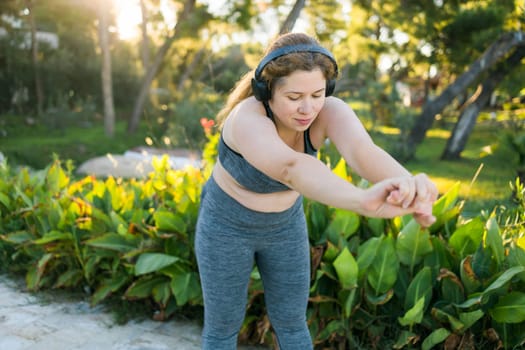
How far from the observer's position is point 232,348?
214cm

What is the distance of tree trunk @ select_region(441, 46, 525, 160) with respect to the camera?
11242mm

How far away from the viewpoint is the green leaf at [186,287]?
3.01 meters

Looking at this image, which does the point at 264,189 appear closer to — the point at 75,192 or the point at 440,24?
the point at 75,192

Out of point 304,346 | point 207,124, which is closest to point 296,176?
point 304,346

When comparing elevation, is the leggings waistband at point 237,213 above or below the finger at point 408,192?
below

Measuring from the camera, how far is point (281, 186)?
1.88m

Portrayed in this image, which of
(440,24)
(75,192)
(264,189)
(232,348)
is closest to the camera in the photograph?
(264,189)

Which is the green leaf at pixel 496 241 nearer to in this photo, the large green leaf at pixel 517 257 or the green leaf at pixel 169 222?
the large green leaf at pixel 517 257

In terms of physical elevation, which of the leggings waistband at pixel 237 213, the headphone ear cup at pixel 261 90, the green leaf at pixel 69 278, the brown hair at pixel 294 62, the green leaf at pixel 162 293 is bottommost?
the green leaf at pixel 69 278

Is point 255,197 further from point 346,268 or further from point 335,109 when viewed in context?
point 346,268

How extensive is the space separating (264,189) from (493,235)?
139 centimetres

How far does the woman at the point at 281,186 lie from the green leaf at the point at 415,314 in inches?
24.2

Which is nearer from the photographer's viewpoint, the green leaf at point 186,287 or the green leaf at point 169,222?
the green leaf at point 186,287

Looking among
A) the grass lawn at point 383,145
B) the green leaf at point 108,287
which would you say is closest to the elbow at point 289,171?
the green leaf at point 108,287
